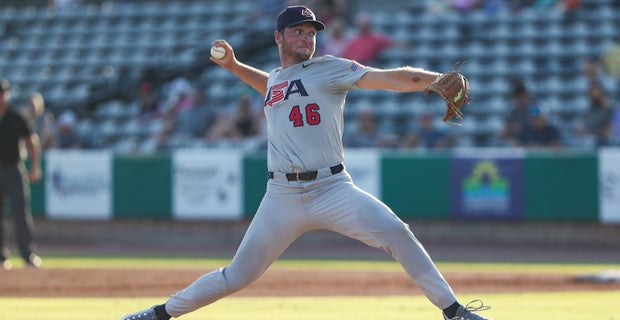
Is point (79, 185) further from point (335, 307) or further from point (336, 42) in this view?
A: point (335, 307)

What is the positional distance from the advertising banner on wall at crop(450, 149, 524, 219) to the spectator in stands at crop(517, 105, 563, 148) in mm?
382

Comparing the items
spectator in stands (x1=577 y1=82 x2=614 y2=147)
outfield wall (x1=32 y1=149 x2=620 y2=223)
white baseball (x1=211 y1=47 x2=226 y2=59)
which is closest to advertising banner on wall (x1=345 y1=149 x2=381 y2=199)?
outfield wall (x1=32 y1=149 x2=620 y2=223)

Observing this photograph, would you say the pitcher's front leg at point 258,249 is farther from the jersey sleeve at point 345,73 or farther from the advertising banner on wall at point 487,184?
the advertising banner on wall at point 487,184

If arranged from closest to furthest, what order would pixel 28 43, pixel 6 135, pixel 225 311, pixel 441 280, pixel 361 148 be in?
pixel 441 280, pixel 225 311, pixel 6 135, pixel 361 148, pixel 28 43

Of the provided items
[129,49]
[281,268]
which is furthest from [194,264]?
[129,49]

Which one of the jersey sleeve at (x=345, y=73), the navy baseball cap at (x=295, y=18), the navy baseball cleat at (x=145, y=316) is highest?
the navy baseball cap at (x=295, y=18)

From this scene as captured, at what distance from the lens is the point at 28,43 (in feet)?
77.6

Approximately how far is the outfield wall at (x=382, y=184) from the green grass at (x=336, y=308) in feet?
16.8

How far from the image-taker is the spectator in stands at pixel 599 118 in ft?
49.4

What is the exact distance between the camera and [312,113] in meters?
6.40

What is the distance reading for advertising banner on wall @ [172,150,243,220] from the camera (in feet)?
53.4

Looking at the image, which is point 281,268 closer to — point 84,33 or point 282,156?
point 282,156

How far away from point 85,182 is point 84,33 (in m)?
6.80

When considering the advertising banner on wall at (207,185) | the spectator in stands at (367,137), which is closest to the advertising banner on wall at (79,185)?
the advertising banner on wall at (207,185)
